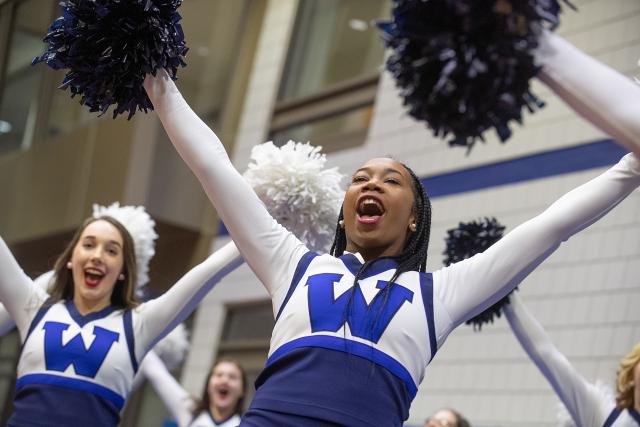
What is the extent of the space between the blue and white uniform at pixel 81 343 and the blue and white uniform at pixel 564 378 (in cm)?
89

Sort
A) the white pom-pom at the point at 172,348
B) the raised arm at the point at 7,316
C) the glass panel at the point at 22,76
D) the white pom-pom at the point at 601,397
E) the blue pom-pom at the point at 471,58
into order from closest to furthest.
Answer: the blue pom-pom at the point at 471,58
the white pom-pom at the point at 601,397
the raised arm at the point at 7,316
the white pom-pom at the point at 172,348
the glass panel at the point at 22,76

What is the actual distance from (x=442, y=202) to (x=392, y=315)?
4.88 meters

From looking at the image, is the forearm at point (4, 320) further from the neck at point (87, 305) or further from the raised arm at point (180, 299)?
the raised arm at point (180, 299)

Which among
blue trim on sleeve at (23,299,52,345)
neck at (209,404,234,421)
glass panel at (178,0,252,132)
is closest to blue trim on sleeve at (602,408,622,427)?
blue trim on sleeve at (23,299,52,345)

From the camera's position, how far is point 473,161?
6.98m

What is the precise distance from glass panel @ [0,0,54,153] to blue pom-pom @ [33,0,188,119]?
17.9ft

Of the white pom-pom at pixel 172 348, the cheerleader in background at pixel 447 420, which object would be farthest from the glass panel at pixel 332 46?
the cheerleader in background at pixel 447 420

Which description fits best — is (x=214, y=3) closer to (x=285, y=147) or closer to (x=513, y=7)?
(x=285, y=147)

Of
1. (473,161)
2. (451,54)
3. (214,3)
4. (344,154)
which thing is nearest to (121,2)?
(451,54)

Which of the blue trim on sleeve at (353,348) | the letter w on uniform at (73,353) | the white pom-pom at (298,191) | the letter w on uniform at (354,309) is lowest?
the blue trim on sleeve at (353,348)

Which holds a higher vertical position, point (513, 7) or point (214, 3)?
point (214, 3)

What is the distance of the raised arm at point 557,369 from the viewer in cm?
348

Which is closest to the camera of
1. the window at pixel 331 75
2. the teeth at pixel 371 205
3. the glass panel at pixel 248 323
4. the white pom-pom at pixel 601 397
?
the teeth at pixel 371 205

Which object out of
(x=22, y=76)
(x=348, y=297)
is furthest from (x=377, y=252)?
(x=22, y=76)
